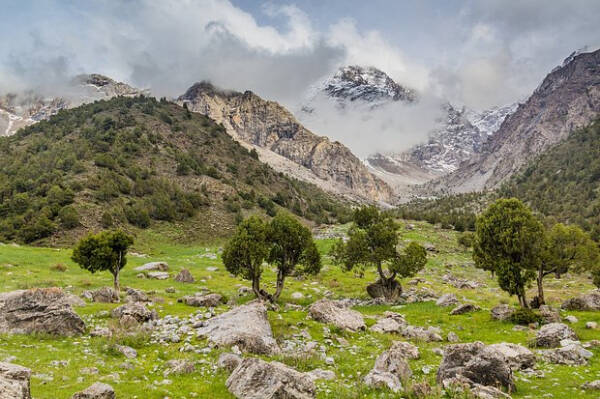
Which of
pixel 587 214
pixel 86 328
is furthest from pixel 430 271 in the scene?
pixel 587 214

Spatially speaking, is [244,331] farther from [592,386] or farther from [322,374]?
[592,386]

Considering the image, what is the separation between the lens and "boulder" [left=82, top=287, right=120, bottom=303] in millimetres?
29984

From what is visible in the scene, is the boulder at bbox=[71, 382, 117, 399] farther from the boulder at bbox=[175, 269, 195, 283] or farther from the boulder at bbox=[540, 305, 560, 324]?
the boulder at bbox=[175, 269, 195, 283]

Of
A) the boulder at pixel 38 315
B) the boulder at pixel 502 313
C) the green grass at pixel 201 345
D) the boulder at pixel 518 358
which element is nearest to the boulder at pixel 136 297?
the green grass at pixel 201 345

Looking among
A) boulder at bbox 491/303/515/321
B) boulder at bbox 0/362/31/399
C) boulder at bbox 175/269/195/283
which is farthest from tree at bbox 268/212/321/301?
boulder at bbox 0/362/31/399

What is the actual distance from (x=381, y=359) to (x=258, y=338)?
256 inches

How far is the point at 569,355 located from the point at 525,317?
31.9 feet

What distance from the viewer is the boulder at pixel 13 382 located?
9172 millimetres

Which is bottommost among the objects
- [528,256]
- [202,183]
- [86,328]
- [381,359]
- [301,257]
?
[86,328]

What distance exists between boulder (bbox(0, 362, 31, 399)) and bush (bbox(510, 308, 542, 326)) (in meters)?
28.9

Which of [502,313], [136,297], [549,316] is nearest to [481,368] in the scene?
[502,313]

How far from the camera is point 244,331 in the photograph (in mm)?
19625

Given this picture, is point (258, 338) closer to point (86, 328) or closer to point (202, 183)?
point (86, 328)

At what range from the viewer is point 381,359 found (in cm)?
1567
